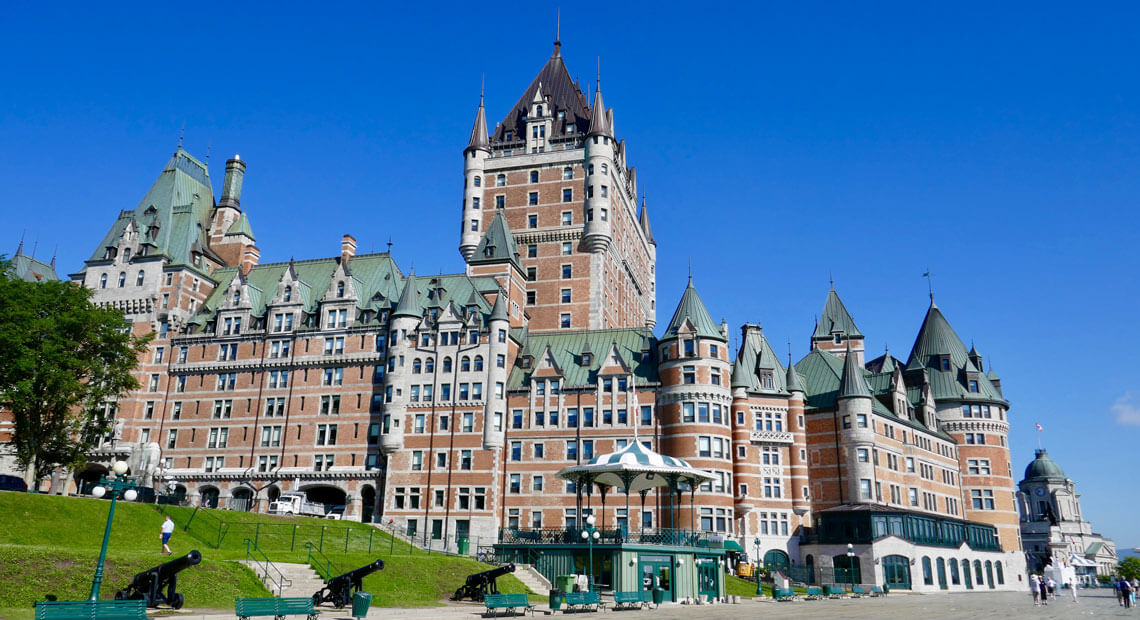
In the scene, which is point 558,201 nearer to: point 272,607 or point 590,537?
point 590,537

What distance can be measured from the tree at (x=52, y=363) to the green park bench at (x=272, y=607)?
41.8 m

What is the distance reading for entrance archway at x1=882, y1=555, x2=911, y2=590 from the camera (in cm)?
7188

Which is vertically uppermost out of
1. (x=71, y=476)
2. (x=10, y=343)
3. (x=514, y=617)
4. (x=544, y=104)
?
(x=544, y=104)

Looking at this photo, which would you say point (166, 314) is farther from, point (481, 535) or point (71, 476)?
point (481, 535)

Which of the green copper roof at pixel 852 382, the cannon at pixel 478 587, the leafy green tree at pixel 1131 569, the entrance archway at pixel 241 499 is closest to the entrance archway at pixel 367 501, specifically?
the entrance archway at pixel 241 499

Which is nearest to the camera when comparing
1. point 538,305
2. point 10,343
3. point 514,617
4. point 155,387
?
point 514,617

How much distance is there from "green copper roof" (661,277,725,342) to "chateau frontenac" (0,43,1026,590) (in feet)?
0.62

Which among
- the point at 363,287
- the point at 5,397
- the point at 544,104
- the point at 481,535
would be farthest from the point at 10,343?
the point at 544,104

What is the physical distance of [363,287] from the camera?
279 feet

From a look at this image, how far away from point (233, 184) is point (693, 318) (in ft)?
186

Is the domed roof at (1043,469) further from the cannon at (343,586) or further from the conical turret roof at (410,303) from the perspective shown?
the cannon at (343,586)

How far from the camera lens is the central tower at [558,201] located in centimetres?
9156

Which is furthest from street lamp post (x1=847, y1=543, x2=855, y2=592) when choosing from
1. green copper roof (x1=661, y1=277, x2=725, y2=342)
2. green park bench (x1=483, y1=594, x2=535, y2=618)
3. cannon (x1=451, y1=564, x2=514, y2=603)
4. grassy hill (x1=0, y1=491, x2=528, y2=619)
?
green park bench (x1=483, y1=594, x2=535, y2=618)

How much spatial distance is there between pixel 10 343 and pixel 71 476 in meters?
23.0
